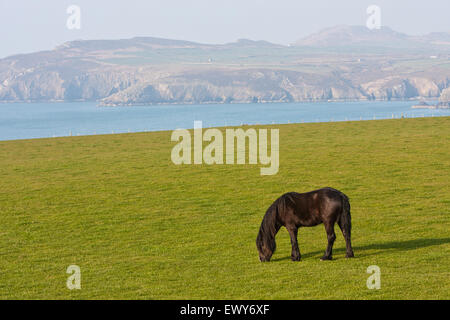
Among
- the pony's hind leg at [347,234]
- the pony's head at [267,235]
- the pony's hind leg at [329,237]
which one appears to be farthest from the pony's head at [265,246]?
the pony's hind leg at [347,234]

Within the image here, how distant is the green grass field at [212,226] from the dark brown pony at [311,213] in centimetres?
116

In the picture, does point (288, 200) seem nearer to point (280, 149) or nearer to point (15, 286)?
point (15, 286)

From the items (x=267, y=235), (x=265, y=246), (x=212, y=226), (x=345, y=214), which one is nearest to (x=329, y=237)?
(x=345, y=214)

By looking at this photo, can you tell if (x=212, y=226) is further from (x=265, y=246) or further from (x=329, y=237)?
(x=329, y=237)

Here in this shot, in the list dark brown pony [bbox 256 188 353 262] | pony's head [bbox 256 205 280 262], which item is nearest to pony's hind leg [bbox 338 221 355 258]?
dark brown pony [bbox 256 188 353 262]

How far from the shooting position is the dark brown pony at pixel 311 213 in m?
15.8

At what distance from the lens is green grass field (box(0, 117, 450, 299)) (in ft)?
49.4

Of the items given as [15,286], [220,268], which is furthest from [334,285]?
[15,286]

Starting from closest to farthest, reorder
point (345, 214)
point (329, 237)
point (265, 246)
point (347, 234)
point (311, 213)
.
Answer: point (345, 214) < point (311, 213) < point (329, 237) < point (347, 234) < point (265, 246)

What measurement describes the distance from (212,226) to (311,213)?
7.80m

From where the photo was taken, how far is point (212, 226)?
23078mm

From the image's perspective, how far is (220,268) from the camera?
16.9 metres

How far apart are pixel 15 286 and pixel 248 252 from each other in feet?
24.2

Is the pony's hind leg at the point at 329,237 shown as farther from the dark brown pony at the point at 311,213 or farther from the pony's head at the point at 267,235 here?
the pony's head at the point at 267,235
